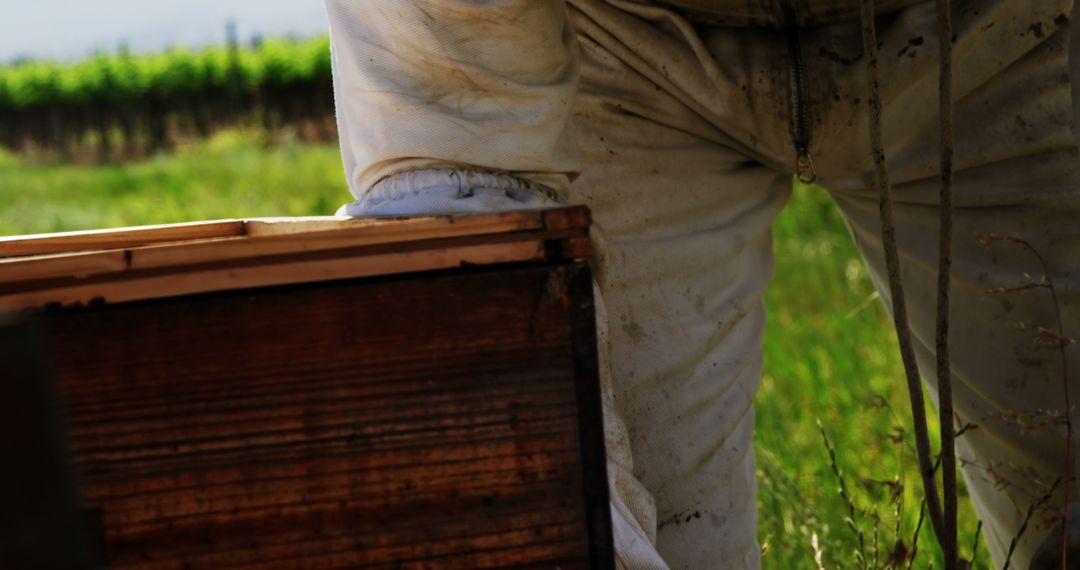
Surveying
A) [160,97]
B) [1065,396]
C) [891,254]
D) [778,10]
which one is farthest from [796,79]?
[160,97]

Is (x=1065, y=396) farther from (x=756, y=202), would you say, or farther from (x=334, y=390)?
(x=334, y=390)

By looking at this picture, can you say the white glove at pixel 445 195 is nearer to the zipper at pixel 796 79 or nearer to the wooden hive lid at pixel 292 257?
the wooden hive lid at pixel 292 257

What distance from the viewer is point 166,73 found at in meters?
23.8

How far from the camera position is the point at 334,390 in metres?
1.37

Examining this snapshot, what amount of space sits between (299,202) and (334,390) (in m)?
9.96

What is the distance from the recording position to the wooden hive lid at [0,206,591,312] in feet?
4.37

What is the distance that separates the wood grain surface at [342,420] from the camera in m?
1.36

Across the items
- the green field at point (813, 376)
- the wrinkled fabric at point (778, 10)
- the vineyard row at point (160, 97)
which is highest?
the vineyard row at point (160, 97)

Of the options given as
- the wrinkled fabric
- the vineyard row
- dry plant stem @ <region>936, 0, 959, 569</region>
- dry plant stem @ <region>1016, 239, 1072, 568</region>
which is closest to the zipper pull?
the wrinkled fabric

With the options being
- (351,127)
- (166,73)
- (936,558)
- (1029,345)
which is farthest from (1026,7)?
(166,73)

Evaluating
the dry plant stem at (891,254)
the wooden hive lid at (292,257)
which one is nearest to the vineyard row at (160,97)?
the dry plant stem at (891,254)

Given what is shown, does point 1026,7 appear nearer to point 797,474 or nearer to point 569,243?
point 569,243

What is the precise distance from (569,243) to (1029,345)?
1135 millimetres

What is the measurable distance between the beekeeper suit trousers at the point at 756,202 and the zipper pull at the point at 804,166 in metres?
0.02
